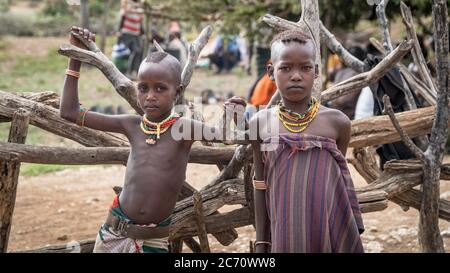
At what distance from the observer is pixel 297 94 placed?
2.61 m

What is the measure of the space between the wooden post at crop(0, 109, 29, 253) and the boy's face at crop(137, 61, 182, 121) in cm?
108

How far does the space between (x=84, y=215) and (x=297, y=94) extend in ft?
14.4

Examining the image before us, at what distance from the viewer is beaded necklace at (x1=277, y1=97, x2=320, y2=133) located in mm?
2603

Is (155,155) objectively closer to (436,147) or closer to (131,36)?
(436,147)

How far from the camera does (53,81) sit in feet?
49.4

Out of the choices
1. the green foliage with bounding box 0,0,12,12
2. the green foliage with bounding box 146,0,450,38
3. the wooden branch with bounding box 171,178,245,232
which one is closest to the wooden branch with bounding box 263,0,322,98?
the wooden branch with bounding box 171,178,245,232

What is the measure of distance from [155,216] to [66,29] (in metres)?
21.5

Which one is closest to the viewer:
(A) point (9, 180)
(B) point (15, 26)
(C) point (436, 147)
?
(A) point (9, 180)

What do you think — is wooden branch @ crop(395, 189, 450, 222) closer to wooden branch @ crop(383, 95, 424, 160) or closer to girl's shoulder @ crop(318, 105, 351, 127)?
wooden branch @ crop(383, 95, 424, 160)

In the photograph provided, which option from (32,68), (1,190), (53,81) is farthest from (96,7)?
(1,190)

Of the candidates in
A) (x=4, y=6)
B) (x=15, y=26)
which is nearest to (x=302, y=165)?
(x=15, y=26)

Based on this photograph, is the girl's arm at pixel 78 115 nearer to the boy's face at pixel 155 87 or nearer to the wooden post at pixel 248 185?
the boy's face at pixel 155 87

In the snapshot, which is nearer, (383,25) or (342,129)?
(342,129)

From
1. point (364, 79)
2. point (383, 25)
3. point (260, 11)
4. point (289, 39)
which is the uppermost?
point (260, 11)
